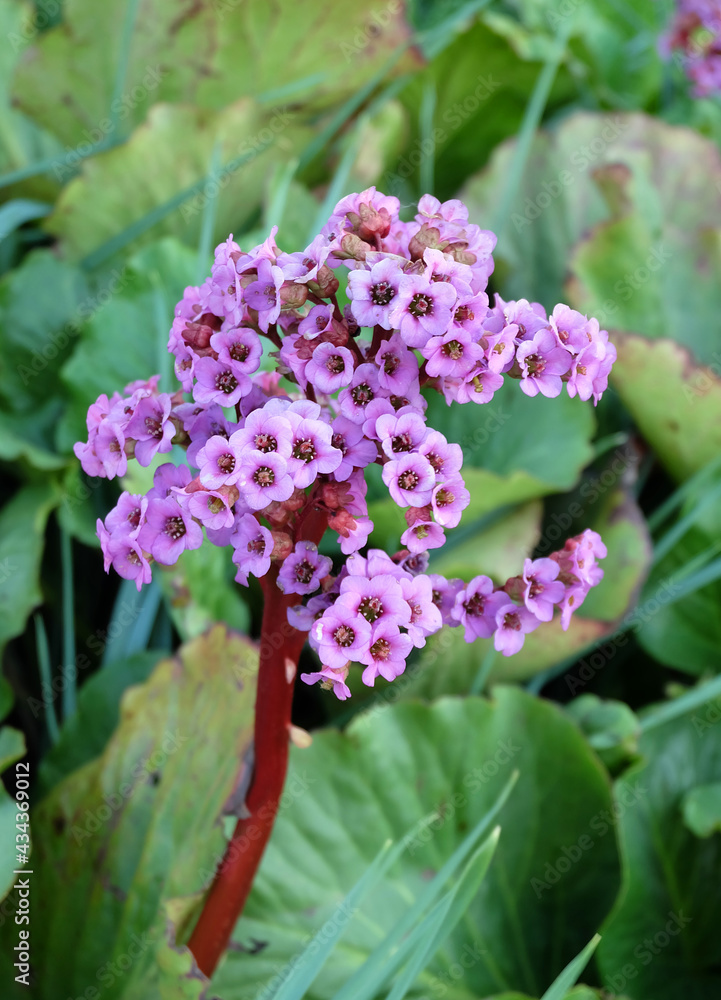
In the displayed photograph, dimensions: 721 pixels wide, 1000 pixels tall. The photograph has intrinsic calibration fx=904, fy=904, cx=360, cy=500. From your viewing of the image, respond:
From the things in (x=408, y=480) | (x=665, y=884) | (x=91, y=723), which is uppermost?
(x=408, y=480)

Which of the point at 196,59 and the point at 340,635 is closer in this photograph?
the point at 340,635

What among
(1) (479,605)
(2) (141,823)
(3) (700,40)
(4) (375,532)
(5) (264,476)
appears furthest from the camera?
(3) (700,40)

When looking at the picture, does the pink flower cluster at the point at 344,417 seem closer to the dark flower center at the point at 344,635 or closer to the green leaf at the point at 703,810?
the dark flower center at the point at 344,635

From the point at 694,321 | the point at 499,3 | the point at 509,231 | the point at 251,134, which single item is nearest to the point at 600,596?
the point at 694,321

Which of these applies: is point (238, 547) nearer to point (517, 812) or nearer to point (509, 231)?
point (517, 812)

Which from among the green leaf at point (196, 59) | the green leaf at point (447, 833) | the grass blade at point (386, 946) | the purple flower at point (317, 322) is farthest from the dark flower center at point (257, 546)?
the green leaf at point (196, 59)

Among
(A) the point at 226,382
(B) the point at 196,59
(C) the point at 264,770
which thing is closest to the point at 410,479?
(A) the point at 226,382

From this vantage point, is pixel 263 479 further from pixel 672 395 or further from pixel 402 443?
pixel 672 395
